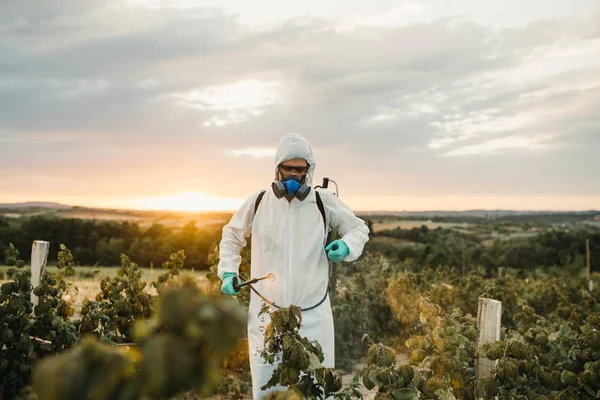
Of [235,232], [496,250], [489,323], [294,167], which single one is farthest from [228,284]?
[496,250]

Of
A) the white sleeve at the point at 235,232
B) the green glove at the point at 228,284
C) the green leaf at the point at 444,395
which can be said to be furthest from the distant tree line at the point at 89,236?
the green leaf at the point at 444,395

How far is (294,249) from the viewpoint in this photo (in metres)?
3.18

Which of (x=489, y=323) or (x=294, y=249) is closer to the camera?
(x=294, y=249)

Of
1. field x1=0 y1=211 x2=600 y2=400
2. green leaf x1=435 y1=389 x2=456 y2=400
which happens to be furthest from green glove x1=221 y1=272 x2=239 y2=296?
green leaf x1=435 y1=389 x2=456 y2=400

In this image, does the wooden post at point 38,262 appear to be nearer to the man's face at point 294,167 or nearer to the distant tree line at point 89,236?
the man's face at point 294,167

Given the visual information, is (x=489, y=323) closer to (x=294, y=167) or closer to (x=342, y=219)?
(x=342, y=219)

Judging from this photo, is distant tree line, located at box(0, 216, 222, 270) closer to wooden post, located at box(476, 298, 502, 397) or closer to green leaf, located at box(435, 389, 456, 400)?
wooden post, located at box(476, 298, 502, 397)

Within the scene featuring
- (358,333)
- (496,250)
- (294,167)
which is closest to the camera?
(294,167)

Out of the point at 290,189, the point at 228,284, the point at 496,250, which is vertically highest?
the point at 290,189

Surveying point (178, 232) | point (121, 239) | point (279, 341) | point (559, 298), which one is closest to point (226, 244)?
point (279, 341)

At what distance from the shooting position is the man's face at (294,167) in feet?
10.6

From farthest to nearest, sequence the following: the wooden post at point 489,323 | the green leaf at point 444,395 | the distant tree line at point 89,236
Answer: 1. the distant tree line at point 89,236
2. the wooden post at point 489,323
3. the green leaf at point 444,395

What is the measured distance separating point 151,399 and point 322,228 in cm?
275

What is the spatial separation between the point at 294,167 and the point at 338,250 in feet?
1.82
